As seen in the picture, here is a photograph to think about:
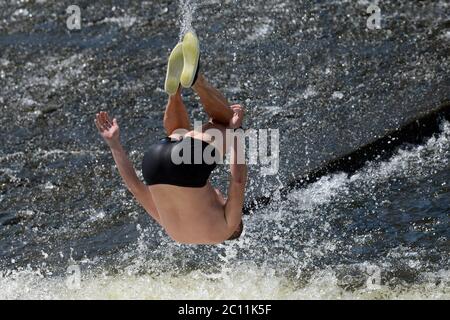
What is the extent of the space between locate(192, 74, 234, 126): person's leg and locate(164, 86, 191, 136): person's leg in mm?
224

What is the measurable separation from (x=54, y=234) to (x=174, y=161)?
2618 mm

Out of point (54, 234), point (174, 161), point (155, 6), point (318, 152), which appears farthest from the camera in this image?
point (155, 6)

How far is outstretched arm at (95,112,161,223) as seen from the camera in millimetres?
5770

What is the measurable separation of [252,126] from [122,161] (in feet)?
10.4

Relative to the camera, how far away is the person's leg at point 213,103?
19.1 feet

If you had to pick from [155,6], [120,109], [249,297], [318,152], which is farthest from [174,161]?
[155,6]

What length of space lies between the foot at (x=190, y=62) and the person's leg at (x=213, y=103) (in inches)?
4.7

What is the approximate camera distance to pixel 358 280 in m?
6.80

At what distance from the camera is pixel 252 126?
352 inches

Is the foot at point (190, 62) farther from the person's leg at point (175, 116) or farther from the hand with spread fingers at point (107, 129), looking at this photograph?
→ the hand with spread fingers at point (107, 129)

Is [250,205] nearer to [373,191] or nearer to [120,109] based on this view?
[373,191]
